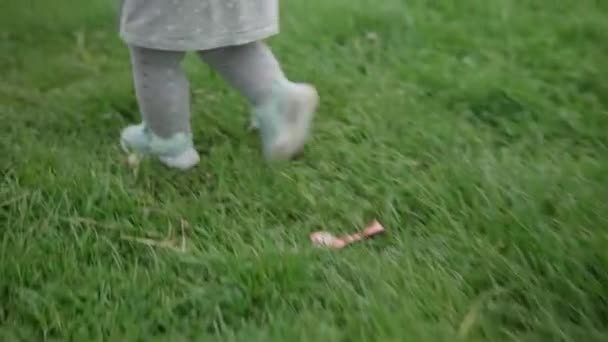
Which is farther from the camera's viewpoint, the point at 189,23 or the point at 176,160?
the point at 176,160

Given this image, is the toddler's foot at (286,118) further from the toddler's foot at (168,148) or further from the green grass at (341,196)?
the toddler's foot at (168,148)

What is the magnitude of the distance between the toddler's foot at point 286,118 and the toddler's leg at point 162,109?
163 mm

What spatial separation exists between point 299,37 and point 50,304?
123 centimetres

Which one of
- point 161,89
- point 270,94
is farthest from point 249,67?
point 161,89

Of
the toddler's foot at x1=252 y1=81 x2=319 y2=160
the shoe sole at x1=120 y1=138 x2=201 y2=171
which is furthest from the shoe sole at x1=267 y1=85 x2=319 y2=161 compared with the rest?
the shoe sole at x1=120 y1=138 x2=201 y2=171

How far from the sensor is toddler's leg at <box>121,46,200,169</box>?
1.74m

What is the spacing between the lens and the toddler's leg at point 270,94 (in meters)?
1.78

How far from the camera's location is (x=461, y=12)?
8.42 ft

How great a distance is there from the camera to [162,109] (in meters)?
1.78

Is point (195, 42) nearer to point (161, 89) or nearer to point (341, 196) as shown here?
point (161, 89)

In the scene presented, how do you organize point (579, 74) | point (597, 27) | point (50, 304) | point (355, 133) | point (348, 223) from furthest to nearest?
1. point (597, 27)
2. point (579, 74)
3. point (355, 133)
4. point (348, 223)
5. point (50, 304)

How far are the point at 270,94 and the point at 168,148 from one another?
238 millimetres

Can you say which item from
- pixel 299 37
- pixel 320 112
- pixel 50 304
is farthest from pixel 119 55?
pixel 50 304

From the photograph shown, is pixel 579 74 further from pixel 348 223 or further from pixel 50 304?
pixel 50 304
